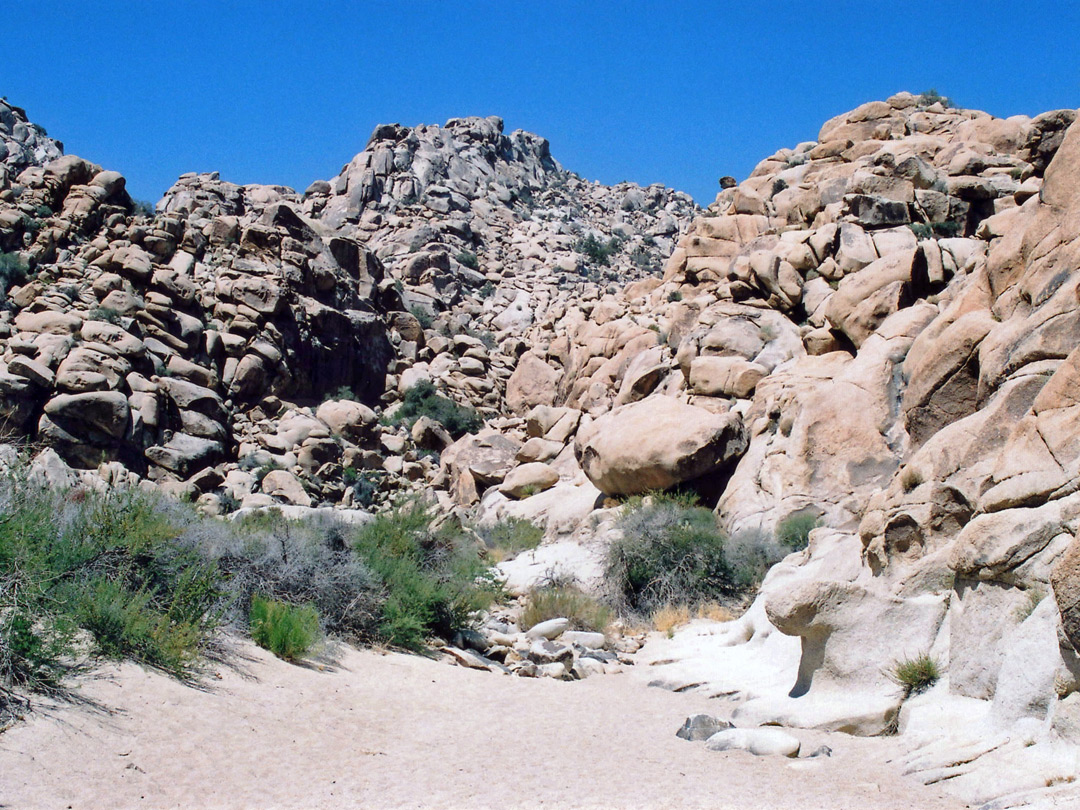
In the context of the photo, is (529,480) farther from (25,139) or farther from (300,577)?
(25,139)

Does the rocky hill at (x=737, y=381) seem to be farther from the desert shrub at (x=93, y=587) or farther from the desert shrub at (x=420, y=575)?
the desert shrub at (x=93, y=587)

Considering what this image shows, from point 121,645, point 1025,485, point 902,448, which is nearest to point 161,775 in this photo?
point 121,645

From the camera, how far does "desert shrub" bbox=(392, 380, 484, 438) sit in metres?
33.7

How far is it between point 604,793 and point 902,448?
10.2 meters

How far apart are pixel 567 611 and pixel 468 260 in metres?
40.9

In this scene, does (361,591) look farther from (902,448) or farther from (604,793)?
(902,448)

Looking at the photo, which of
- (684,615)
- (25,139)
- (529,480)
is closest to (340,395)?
(529,480)

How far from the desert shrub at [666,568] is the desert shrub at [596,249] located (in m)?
41.0

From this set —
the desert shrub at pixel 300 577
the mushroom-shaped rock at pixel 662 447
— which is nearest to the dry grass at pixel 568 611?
the desert shrub at pixel 300 577

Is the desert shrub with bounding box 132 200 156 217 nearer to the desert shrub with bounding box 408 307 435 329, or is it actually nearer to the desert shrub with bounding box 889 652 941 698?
the desert shrub with bounding box 408 307 435 329

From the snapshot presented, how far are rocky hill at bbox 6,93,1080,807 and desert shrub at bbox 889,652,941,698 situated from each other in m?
0.17

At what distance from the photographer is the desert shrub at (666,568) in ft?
42.8

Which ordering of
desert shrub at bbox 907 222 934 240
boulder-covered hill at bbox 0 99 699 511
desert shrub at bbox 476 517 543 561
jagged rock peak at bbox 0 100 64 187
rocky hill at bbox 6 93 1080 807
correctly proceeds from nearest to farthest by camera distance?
rocky hill at bbox 6 93 1080 807 < desert shrub at bbox 476 517 543 561 < desert shrub at bbox 907 222 934 240 < boulder-covered hill at bbox 0 99 699 511 < jagged rock peak at bbox 0 100 64 187

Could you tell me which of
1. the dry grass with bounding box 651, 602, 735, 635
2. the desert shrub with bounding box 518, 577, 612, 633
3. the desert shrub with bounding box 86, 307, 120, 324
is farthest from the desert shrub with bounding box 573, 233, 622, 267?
the desert shrub with bounding box 518, 577, 612, 633
